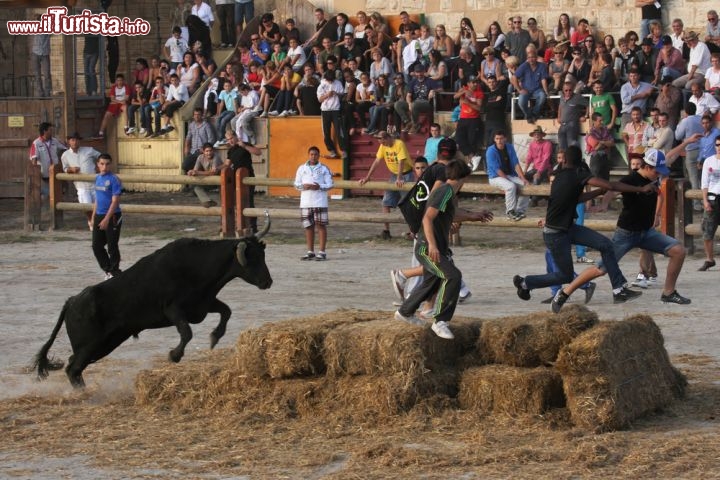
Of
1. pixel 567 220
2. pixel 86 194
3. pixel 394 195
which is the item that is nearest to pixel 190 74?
pixel 86 194

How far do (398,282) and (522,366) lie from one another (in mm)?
4082

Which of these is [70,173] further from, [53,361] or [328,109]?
[53,361]

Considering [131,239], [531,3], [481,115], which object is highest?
[531,3]

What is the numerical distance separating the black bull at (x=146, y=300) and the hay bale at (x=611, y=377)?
2.96m

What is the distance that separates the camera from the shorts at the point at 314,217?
1870cm

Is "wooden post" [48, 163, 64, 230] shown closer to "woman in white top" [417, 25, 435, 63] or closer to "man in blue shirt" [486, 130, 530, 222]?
"woman in white top" [417, 25, 435, 63]

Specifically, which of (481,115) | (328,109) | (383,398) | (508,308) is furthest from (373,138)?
(383,398)

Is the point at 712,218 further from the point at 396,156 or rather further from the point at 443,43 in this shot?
the point at 443,43

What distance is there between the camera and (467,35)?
25828 mm

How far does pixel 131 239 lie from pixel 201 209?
3.94 ft

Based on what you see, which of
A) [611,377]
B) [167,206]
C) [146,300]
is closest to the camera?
[611,377]

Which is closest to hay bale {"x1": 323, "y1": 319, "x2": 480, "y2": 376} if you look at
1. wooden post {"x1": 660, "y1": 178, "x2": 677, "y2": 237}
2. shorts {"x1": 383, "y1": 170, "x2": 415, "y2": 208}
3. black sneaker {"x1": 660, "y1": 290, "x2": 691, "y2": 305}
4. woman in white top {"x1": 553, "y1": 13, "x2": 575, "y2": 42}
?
black sneaker {"x1": 660, "y1": 290, "x2": 691, "y2": 305}

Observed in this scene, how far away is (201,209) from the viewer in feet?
71.5

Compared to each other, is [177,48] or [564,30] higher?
[564,30]
